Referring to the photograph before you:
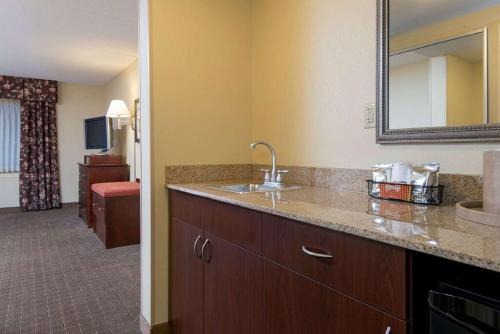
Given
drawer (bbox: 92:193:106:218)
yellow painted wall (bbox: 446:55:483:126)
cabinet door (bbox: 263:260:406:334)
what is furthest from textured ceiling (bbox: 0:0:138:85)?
cabinet door (bbox: 263:260:406:334)

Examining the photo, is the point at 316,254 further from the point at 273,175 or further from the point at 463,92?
the point at 273,175

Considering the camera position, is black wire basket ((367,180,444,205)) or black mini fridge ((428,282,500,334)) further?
black wire basket ((367,180,444,205))

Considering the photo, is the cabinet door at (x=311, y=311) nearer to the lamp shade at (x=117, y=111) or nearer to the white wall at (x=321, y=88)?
the white wall at (x=321, y=88)

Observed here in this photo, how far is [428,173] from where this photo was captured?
45.7 inches

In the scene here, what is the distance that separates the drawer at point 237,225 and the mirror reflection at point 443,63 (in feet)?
2.37

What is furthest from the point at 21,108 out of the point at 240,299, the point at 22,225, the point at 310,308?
the point at 310,308

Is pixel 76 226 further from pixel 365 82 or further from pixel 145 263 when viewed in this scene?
pixel 365 82

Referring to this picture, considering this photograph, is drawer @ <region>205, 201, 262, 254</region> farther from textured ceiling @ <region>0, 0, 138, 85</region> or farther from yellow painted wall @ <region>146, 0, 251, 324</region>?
textured ceiling @ <region>0, 0, 138, 85</region>

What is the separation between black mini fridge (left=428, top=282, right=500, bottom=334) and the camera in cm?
59

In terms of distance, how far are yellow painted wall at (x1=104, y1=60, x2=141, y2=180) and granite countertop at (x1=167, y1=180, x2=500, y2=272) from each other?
3.46 m

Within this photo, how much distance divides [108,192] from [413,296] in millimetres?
3424

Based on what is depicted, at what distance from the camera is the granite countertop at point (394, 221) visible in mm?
642

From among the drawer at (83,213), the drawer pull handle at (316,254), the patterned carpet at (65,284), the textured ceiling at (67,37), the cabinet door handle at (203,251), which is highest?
the textured ceiling at (67,37)

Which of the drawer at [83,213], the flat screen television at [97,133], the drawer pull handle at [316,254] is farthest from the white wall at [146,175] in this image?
the flat screen television at [97,133]
